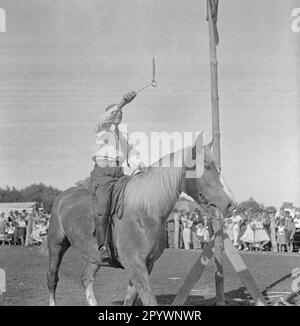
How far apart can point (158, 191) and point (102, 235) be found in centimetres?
100

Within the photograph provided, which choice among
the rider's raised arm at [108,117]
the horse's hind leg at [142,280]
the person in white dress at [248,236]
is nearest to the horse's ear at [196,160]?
the horse's hind leg at [142,280]

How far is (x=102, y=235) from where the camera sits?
7.34 metres

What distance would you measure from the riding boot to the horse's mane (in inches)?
16.5

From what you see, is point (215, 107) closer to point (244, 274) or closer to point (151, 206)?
point (151, 206)

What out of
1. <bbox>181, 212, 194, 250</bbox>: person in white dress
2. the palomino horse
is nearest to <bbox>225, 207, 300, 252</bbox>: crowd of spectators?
<bbox>181, 212, 194, 250</bbox>: person in white dress

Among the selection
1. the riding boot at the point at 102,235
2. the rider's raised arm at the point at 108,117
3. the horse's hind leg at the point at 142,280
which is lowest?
the horse's hind leg at the point at 142,280

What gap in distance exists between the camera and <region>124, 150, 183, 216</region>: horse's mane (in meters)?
7.08

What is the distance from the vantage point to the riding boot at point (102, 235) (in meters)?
7.33

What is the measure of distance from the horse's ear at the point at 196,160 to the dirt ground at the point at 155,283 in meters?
3.08

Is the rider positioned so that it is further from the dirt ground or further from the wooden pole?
the dirt ground

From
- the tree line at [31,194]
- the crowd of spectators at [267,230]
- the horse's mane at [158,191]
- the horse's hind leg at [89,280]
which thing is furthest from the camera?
the tree line at [31,194]

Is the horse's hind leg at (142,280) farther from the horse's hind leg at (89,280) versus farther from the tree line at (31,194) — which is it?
the tree line at (31,194)
